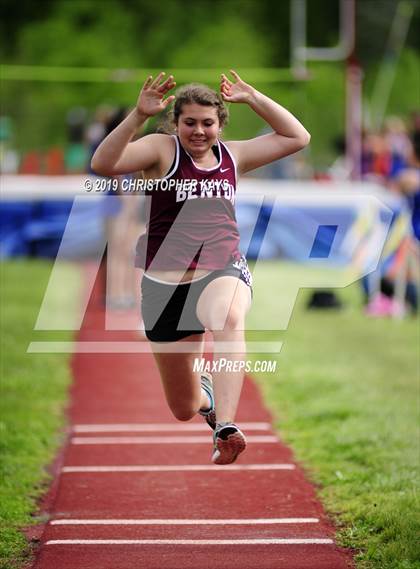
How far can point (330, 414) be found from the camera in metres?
8.35

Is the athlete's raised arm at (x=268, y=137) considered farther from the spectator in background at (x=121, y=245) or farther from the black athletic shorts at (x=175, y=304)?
the spectator in background at (x=121, y=245)

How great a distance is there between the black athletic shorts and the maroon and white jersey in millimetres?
66

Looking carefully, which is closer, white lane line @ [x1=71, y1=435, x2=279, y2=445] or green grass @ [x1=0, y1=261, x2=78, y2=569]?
green grass @ [x1=0, y1=261, x2=78, y2=569]

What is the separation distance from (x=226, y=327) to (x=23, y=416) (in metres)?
3.34

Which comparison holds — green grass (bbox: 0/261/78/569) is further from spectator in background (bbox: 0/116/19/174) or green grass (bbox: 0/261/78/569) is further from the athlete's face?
spectator in background (bbox: 0/116/19/174)

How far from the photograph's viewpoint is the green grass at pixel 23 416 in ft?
19.5

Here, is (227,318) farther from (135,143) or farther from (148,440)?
(148,440)

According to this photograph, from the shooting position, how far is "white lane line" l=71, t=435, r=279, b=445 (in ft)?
25.5

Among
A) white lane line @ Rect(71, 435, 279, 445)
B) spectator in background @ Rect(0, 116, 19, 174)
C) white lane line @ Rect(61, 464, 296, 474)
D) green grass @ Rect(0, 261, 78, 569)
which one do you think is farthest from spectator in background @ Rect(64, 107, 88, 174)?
white lane line @ Rect(61, 464, 296, 474)

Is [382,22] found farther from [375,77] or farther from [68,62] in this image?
[68,62]

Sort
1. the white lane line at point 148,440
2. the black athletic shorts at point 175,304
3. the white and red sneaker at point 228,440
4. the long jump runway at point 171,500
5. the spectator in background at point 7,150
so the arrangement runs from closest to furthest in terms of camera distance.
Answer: the white and red sneaker at point 228,440, the long jump runway at point 171,500, the black athletic shorts at point 175,304, the white lane line at point 148,440, the spectator in background at point 7,150

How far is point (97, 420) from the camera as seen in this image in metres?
8.46

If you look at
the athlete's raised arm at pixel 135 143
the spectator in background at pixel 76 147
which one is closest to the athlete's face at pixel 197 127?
the athlete's raised arm at pixel 135 143

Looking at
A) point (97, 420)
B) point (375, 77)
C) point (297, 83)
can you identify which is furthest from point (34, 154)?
point (97, 420)
